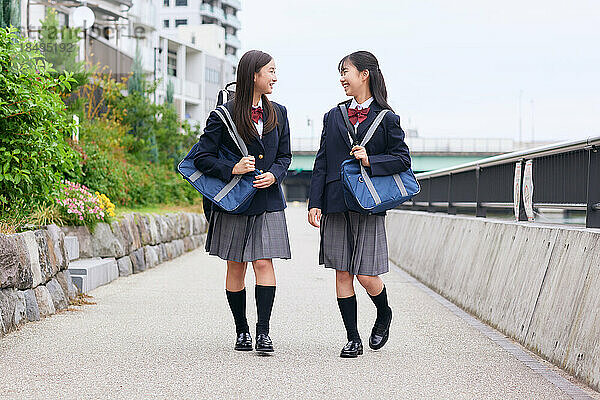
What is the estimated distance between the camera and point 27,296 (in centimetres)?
777

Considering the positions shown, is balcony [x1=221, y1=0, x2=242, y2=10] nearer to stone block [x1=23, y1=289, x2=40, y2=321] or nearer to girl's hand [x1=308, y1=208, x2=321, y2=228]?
stone block [x1=23, y1=289, x2=40, y2=321]

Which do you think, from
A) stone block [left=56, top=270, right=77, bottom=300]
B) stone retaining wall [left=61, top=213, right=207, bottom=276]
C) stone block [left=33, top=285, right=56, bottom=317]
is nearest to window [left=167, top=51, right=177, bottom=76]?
stone retaining wall [left=61, top=213, right=207, bottom=276]

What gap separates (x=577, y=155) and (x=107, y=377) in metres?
3.93

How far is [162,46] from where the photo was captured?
7356 cm

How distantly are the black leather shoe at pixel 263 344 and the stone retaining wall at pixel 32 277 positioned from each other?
199cm

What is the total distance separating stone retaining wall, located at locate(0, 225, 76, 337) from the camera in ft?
23.5

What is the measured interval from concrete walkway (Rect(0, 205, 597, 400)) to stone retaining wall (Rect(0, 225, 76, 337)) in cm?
16

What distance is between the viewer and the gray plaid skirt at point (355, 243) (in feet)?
20.4

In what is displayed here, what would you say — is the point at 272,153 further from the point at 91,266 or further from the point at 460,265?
the point at 91,266

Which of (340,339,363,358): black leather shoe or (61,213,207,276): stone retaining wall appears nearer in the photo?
(340,339,363,358): black leather shoe

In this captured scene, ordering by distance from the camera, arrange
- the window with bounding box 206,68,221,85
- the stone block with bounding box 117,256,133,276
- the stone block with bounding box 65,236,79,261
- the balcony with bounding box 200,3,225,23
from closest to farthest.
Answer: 1. the stone block with bounding box 65,236,79,261
2. the stone block with bounding box 117,256,133,276
3. the window with bounding box 206,68,221,85
4. the balcony with bounding box 200,3,225,23

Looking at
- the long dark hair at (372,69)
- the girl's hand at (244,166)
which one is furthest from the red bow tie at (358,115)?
the girl's hand at (244,166)

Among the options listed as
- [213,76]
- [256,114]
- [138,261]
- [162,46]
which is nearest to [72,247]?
[138,261]

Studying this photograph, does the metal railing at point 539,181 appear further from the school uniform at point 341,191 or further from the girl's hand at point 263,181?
the girl's hand at point 263,181
